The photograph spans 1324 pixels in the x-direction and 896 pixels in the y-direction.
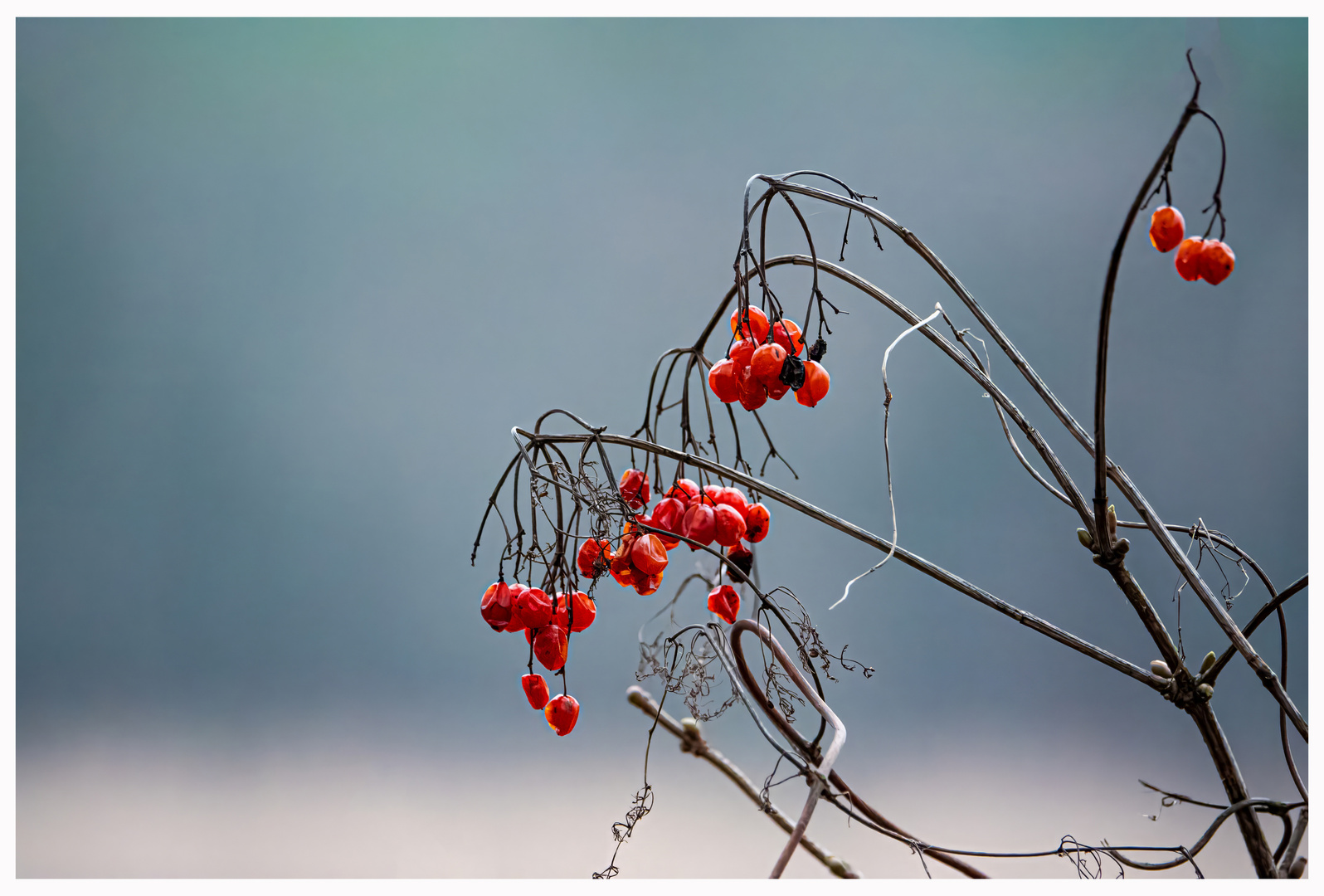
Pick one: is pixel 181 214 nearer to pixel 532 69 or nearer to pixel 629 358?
pixel 532 69

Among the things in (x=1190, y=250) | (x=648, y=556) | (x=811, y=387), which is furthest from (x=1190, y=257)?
(x=648, y=556)

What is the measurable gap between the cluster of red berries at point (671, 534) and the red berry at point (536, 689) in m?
0.06

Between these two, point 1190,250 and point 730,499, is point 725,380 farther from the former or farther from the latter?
point 1190,250

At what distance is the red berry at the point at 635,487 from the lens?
471mm

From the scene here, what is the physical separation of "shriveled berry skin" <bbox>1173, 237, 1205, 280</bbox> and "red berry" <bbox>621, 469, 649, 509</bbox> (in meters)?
0.29

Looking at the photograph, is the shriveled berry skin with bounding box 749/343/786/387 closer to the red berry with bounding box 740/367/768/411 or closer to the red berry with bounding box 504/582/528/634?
the red berry with bounding box 740/367/768/411

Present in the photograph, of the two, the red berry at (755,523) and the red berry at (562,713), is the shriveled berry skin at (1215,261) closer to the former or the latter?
the red berry at (755,523)

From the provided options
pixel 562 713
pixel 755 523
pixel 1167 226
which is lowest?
pixel 562 713

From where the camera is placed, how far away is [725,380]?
0.40m

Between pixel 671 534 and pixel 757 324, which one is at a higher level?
pixel 757 324

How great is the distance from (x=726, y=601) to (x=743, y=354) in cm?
18

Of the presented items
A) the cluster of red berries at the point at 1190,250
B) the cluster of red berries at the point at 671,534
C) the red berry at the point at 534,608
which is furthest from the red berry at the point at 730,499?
the cluster of red berries at the point at 1190,250

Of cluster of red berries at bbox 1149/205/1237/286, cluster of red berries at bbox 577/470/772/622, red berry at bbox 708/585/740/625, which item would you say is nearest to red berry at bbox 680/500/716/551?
cluster of red berries at bbox 577/470/772/622
